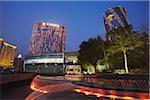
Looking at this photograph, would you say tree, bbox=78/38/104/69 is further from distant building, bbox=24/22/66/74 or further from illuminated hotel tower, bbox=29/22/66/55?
illuminated hotel tower, bbox=29/22/66/55

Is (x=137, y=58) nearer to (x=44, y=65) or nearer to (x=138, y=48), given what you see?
(x=138, y=48)

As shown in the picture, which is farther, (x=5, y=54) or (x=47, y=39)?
(x=47, y=39)

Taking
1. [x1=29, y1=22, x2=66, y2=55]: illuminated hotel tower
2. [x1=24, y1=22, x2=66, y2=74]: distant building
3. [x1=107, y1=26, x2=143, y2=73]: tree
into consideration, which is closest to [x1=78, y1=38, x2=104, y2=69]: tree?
[x1=107, y1=26, x2=143, y2=73]: tree

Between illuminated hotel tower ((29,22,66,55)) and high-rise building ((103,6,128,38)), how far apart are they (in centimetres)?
4120

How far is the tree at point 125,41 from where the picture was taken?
24.7m

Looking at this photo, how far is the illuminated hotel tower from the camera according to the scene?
4252 inches

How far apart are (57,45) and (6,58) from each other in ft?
140

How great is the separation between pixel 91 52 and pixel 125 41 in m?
11.8

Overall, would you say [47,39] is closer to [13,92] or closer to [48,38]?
[48,38]

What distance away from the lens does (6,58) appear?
6881 centimetres

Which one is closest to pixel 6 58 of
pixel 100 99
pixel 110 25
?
pixel 110 25

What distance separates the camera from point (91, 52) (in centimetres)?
3622

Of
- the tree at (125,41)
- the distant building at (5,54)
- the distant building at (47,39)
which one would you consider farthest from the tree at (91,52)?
the distant building at (47,39)

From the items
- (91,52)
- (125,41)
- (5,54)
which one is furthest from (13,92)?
(5,54)
